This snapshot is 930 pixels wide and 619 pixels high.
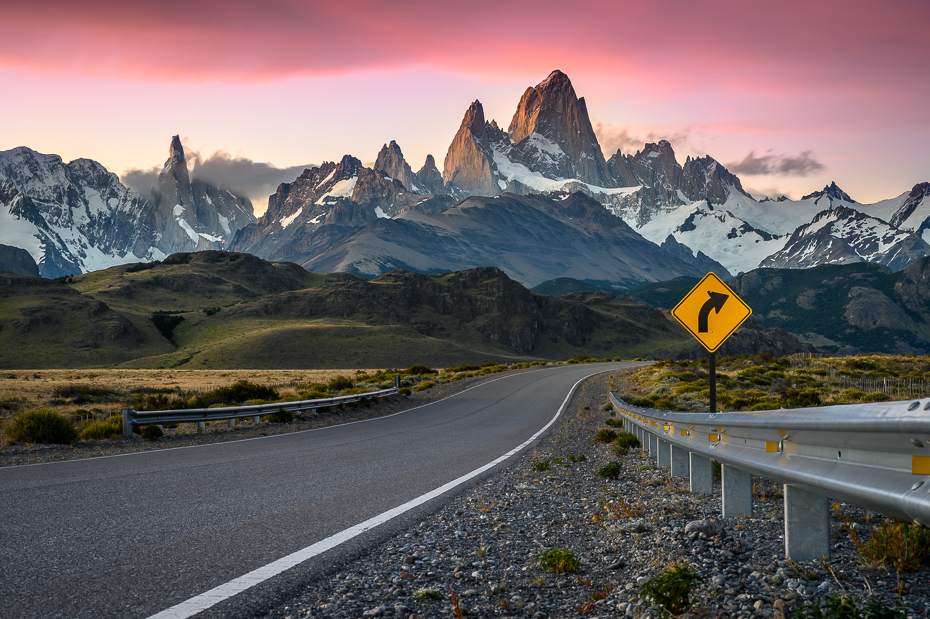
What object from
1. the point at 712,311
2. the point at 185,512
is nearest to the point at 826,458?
the point at 185,512

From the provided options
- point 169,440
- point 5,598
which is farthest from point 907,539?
point 169,440

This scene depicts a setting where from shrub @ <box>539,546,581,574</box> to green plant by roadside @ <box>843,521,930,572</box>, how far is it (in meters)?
1.97

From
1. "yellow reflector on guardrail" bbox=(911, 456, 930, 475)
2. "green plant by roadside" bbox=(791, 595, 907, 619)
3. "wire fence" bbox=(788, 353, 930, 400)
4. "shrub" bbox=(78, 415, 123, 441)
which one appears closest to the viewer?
"yellow reflector on guardrail" bbox=(911, 456, 930, 475)

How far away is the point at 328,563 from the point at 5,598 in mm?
2148

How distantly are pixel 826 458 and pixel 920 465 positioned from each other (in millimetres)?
975

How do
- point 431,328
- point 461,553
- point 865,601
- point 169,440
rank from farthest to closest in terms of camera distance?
point 431,328, point 169,440, point 461,553, point 865,601

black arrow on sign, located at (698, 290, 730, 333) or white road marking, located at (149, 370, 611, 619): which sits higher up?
black arrow on sign, located at (698, 290, 730, 333)

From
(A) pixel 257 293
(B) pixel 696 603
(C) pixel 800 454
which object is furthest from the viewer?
(A) pixel 257 293

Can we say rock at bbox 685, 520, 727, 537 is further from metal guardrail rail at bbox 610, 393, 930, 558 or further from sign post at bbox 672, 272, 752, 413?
sign post at bbox 672, 272, 752, 413

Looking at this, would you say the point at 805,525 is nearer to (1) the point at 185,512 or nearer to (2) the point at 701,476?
(2) the point at 701,476

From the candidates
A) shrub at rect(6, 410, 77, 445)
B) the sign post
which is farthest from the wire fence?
shrub at rect(6, 410, 77, 445)

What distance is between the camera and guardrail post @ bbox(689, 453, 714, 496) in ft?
25.1

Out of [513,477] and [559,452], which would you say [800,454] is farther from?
[559,452]

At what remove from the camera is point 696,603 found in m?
3.86
